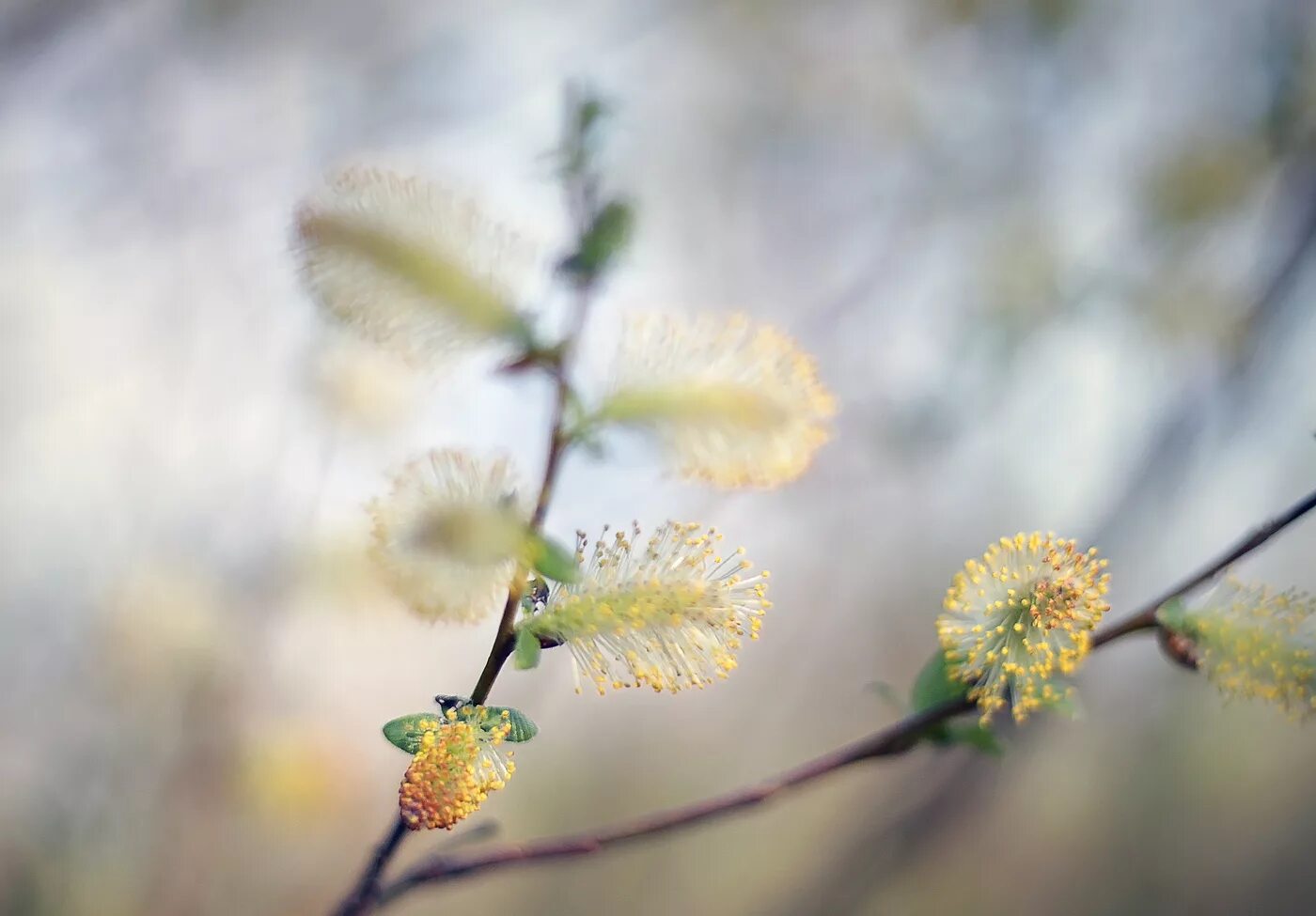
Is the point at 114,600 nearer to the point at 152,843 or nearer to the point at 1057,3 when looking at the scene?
the point at 152,843

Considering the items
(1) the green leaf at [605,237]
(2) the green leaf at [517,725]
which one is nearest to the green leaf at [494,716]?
(2) the green leaf at [517,725]

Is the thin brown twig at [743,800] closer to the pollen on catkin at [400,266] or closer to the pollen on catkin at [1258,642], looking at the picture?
the pollen on catkin at [1258,642]

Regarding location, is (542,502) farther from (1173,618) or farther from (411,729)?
(1173,618)

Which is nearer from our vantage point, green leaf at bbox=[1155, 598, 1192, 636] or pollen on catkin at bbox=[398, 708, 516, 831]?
pollen on catkin at bbox=[398, 708, 516, 831]

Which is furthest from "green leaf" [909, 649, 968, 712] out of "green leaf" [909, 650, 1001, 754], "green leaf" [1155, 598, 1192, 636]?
"green leaf" [1155, 598, 1192, 636]

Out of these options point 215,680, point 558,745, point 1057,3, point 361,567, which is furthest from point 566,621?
point 558,745

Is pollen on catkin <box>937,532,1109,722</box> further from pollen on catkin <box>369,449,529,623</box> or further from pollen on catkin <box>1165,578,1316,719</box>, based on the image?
pollen on catkin <box>369,449,529,623</box>
